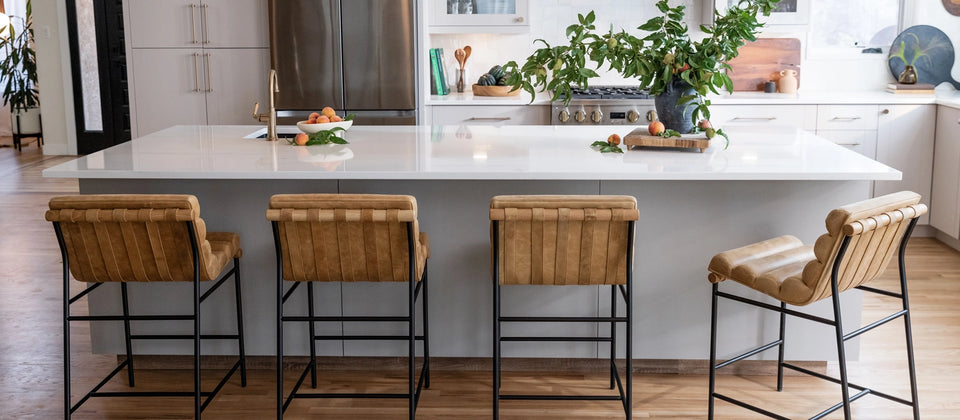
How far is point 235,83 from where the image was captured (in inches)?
229

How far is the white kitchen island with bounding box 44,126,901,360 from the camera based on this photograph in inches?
132

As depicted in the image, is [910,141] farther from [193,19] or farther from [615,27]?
[193,19]

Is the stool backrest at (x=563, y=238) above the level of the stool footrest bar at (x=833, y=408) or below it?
above

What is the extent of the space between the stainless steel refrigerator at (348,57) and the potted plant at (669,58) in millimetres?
2144

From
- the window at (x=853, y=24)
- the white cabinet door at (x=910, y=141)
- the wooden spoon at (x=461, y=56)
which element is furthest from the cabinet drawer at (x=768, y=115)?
the wooden spoon at (x=461, y=56)

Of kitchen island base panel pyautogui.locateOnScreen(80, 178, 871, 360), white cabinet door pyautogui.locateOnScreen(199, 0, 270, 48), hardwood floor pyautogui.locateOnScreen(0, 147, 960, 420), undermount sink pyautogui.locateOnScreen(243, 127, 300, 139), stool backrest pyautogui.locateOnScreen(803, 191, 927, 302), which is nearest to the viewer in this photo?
stool backrest pyautogui.locateOnScreen(803, 191, 927, 302)

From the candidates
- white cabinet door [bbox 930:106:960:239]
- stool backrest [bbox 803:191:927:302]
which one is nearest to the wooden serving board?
stool backrest [bbox 803:191:927:302]

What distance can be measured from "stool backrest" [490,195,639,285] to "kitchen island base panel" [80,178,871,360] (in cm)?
56

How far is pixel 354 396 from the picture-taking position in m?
3.09

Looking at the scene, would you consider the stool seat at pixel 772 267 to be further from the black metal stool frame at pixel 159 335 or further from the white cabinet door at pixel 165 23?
the white cabinet door at pixel 165 23

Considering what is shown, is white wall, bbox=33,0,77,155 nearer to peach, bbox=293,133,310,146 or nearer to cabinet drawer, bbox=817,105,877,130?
peach, bbox=293,133,310,146

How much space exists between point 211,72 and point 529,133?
8.53ft

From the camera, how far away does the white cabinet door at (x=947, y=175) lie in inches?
206

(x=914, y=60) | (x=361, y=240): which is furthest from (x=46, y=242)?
(x=914, y=60)
